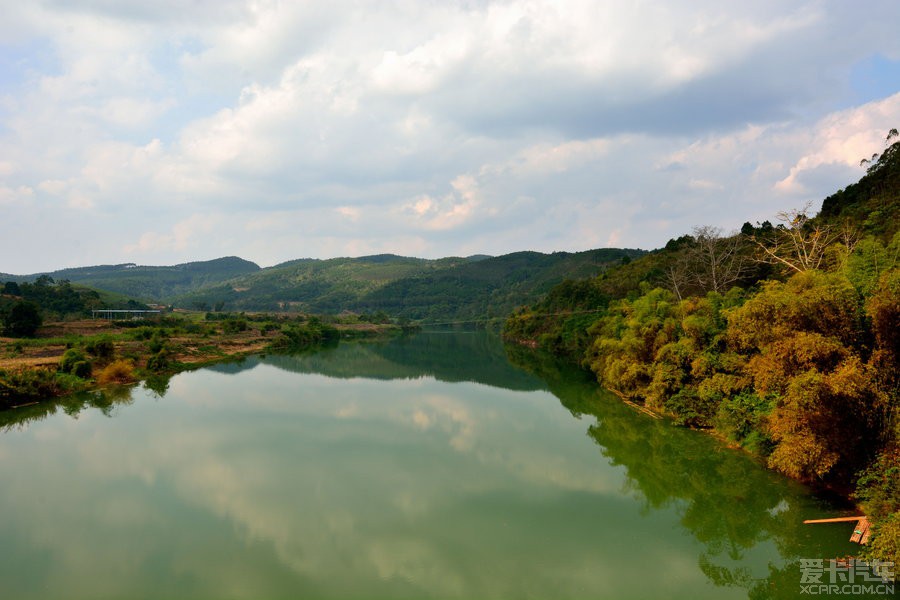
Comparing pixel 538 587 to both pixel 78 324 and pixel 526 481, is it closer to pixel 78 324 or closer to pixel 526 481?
pixel 526 481

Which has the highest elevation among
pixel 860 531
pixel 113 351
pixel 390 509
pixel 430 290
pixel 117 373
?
pixel 430 290

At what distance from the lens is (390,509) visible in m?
12.5

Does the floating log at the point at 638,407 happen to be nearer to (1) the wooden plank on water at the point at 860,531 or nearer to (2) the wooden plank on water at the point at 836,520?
(2) the wooden plank on water at the point at 836,520

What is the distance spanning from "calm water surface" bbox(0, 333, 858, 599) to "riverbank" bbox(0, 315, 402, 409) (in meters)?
3.34

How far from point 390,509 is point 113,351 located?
1304 inches

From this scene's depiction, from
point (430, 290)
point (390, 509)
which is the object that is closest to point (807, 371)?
point (390, 509)

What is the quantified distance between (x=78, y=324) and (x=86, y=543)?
168 feet

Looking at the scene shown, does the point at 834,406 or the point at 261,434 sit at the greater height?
the point at 834,406

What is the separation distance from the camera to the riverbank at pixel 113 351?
2712 cm

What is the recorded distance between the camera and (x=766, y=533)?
1092 cm

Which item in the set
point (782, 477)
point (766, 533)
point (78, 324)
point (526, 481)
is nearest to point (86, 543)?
point (526, 481)

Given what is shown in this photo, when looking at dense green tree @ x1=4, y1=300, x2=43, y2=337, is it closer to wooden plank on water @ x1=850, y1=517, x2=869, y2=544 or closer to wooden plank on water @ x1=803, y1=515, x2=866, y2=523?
wooden plank on water @ x1=803, y1=515, x2=866, y2=523

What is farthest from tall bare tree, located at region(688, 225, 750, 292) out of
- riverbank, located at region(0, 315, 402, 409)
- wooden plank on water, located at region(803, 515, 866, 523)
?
riverbank, located at region(0, 315, 402, 409)

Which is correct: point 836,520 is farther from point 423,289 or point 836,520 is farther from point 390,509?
point 423,289
